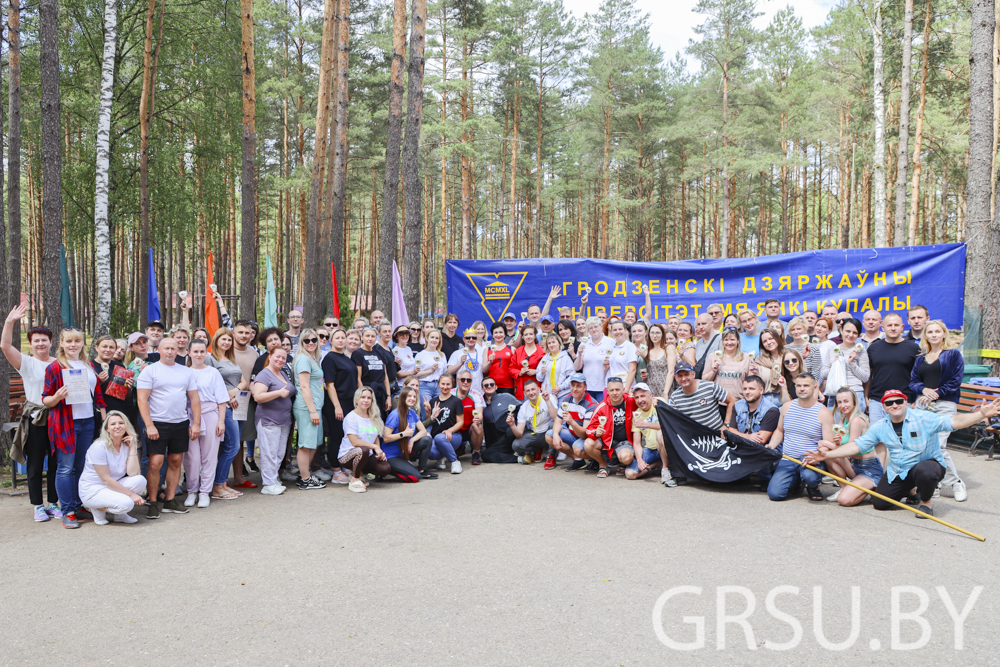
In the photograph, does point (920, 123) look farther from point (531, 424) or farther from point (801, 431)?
point (531, 424)

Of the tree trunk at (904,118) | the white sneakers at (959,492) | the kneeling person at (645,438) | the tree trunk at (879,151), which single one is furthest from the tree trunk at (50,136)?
the tree trunk at (904,118)

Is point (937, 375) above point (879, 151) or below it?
below

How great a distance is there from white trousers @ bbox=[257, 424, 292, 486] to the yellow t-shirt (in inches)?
149

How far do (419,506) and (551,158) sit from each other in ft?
98.3

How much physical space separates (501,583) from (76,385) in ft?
13.3

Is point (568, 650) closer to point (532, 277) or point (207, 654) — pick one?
point (207, 654)

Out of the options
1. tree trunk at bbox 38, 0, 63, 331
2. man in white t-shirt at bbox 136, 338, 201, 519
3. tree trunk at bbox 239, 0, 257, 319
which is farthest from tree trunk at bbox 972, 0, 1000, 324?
tree trunk at bbox 38, 0, 63, 331

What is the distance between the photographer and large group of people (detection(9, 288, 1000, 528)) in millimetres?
5848

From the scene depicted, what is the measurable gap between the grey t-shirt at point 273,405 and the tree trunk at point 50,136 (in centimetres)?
391

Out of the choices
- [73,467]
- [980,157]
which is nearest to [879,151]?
[980,157]

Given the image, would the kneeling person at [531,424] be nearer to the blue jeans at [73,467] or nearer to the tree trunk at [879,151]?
the blue jeans at [73,467]

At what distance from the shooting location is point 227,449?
6.73 meters

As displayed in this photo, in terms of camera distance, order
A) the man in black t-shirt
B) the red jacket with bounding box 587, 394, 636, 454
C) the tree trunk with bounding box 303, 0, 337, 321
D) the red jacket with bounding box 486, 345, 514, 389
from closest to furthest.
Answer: the man in black t-shirt
the red jacket with bounding box 587, 394, 636, 454
the red jacket with bounding box 486, 345, 514, 389
the tree trunk with bounding box 303, 0, 337, 321

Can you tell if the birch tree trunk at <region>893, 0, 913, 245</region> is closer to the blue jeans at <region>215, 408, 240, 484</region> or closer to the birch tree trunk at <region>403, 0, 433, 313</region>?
the birch tree trunk at <region>403, 0, 433, 313</region>
